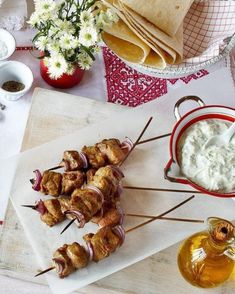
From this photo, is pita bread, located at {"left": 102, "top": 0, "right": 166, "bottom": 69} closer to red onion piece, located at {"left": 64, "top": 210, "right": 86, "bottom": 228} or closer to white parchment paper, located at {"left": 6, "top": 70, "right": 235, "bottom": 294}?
white parchment paper, located at {"left": 6, "top": 70, "right": 235, "bottom": 294}

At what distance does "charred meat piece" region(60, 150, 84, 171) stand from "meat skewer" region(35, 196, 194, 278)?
0.52 ft

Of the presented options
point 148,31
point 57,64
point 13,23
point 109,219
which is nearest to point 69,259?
point 109,219

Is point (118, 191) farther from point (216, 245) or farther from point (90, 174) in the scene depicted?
point (216, 245)

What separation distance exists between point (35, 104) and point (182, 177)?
42 centimetres

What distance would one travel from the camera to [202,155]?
1330 mm

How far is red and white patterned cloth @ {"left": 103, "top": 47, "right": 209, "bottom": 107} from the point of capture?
5.05 ft

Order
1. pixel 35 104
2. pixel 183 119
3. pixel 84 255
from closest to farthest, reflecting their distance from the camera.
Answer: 1. pixel 84 255
2. pixel 183 119
3. pixel 35 104

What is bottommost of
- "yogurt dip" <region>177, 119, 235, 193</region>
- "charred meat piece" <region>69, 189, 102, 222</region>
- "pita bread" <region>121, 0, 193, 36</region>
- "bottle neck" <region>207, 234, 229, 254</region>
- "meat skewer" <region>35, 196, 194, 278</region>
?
"meat skewer" <region>35, 196, 194, 278</region>

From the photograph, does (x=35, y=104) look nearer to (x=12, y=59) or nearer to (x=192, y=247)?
(x=12, y=59)

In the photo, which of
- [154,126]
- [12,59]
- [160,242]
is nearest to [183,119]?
[154,126]

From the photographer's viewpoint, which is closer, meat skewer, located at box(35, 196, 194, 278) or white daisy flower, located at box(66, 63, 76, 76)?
meat skewer, located at box(35, 196, 194, 278)

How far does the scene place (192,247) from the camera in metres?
1.30

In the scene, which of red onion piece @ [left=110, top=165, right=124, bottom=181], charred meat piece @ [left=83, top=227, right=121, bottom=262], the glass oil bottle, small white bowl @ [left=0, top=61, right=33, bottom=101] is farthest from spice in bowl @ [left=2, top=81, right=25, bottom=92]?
the glass oil bottle

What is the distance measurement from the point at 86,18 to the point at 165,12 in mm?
206
